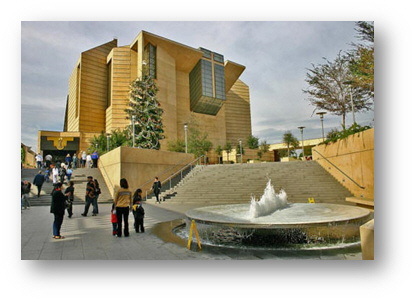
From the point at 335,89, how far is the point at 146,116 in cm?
1590

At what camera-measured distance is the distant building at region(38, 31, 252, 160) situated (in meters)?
35.3

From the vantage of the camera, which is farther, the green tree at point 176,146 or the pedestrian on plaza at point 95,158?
the green tree at point 176,146

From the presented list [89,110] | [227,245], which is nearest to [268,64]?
[227,245]

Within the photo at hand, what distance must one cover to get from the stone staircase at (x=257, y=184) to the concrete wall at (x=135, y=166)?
1637 mm

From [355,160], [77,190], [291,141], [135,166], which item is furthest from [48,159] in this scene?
[291,141]

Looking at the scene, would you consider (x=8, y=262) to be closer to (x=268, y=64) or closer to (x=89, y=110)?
(x=268, y=64)

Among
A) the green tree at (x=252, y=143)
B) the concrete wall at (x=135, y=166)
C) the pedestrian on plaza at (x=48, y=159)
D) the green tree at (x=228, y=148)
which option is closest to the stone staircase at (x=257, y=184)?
the concrete wall at (x=135, y=166)

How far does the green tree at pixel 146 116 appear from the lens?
2017 centimetres

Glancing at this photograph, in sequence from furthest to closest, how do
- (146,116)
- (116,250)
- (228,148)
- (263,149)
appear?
(263,149), (228,148), (146,116), (116,250)

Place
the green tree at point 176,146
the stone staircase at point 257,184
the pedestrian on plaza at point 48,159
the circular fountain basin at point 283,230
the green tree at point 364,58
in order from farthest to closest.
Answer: the green tree at point 176,146 → the stone staircase at point 257,184 → the pedestrian on plaza at point 48,159 → the green tree at point 364,58 → the circular fountain basin at point 283,230

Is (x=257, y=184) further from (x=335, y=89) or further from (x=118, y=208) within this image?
(x=118, y=208)

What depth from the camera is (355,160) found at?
9633 millimetres

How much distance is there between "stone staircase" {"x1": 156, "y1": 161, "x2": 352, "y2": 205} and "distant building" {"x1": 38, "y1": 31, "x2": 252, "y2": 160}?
850 inches

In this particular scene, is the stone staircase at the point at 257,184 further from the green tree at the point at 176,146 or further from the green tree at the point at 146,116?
the green tree at the point at 176,146
